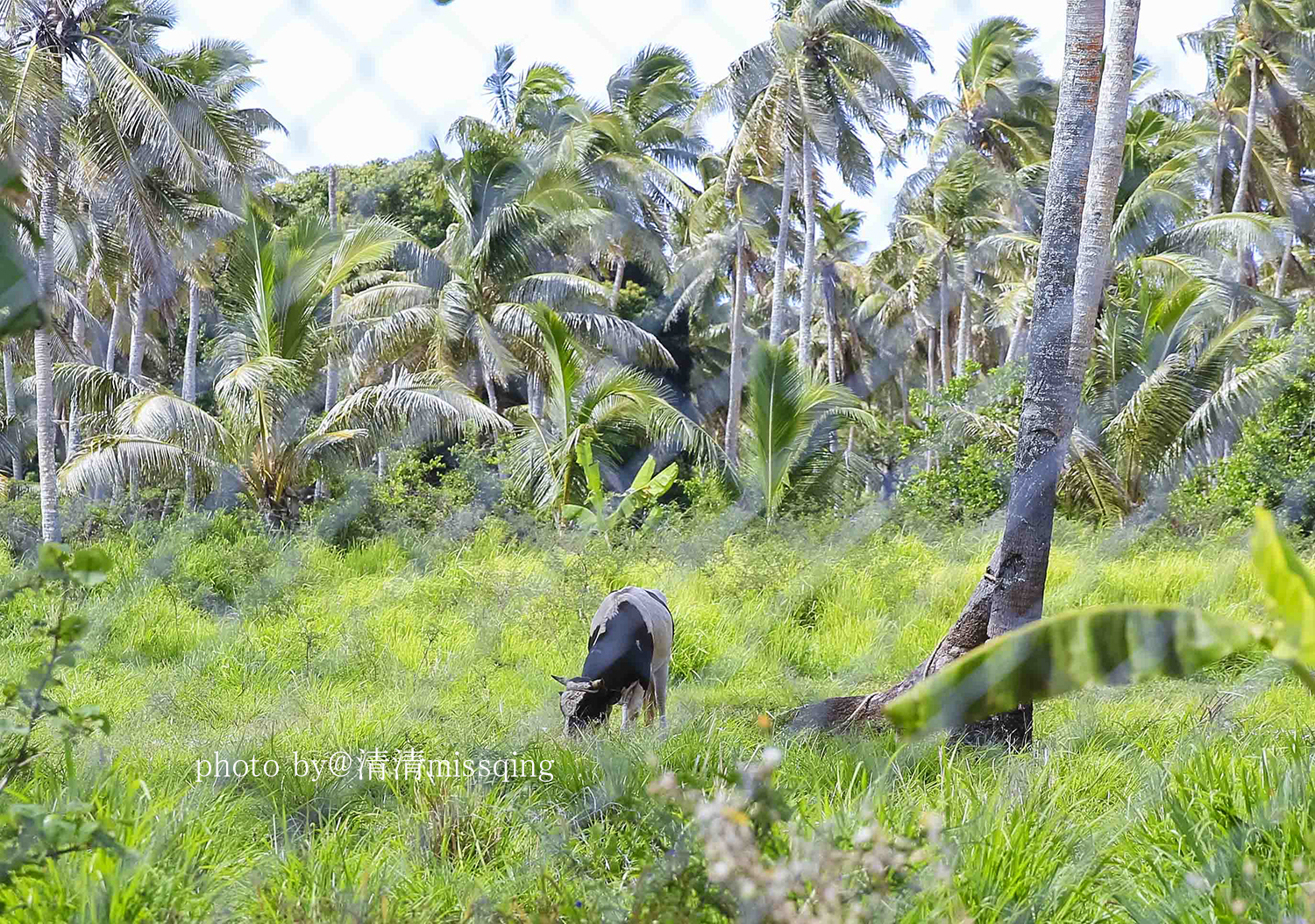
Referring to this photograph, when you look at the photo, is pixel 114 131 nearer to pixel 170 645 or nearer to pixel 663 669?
pixel 170 645

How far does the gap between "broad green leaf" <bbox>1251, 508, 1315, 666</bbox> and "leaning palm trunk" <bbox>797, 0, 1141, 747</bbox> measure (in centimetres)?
145

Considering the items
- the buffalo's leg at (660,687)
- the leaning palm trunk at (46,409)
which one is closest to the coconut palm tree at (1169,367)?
the buffalo's leg at (660,687)

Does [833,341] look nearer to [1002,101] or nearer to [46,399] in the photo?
[1002,101]

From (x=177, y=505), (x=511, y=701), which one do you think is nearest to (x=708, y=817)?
(x=511, y=701)

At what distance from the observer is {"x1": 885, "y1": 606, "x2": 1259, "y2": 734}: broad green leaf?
979 mm

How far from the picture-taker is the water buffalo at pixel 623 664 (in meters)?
2.11

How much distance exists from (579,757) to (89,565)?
3.78 ft

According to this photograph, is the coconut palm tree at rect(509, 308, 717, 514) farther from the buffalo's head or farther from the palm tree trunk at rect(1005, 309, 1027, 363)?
the palm tree trunk at rect(1005, 309, 1027, 363)

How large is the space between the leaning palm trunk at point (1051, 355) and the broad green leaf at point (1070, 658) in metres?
1.32

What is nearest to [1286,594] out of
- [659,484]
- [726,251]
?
[659,484]

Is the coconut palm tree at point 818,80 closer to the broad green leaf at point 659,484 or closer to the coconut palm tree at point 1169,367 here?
the coconut palm tree at point 1169,367

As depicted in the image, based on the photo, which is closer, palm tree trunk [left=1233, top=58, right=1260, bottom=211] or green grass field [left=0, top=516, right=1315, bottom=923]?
green grass field [left=0, top=516, right=1315, bottom=923]

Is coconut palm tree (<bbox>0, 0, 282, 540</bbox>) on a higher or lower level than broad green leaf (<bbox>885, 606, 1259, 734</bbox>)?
A: higher

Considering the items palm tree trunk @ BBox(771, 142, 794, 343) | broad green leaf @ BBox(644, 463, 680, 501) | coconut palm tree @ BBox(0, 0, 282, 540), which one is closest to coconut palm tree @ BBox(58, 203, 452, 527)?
coconut palm tree @ BBox(0, 0, 282, 540)
